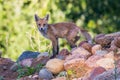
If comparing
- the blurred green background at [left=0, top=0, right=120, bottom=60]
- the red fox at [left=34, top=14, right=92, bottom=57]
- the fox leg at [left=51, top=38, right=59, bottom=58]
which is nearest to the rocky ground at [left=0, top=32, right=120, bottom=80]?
the fox leg at [left=51, top=38, right=59, bottom=58]

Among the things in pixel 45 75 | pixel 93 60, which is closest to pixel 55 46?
pixel 45 75

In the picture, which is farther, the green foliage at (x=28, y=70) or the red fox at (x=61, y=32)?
the red fox at (x=61, y=32)

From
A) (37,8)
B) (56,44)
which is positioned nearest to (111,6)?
(37,8)

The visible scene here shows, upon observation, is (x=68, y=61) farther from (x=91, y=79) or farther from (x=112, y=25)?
(x=112, y=25)

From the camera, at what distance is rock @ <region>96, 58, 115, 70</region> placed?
36.7 feet

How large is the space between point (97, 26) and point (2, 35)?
3.66 m

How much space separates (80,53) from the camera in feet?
39.7

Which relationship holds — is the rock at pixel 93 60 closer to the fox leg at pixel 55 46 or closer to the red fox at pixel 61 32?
the fox leg at pixel 55 46

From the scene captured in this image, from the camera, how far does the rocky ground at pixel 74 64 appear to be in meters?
11.2

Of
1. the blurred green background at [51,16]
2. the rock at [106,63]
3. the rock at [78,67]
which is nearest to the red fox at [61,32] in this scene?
the rock at [78,67]

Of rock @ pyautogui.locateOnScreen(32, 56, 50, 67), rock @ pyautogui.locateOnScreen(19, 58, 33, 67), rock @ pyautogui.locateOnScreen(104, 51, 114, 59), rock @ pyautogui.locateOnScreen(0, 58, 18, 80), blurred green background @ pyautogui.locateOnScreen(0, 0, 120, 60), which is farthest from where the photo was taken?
blurred green background @ pyautogui.locateOnScreen(0, 0, 120, 60)

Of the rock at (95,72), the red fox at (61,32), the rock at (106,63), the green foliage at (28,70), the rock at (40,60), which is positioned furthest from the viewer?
the red fox at (61,32)

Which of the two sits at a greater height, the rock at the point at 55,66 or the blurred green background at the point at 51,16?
the rock at the point at 55,66

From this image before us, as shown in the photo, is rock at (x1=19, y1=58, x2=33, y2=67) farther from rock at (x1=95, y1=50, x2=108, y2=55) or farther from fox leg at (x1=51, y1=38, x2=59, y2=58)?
rock at (x1=95, y1=50, x2=108, y2=55)
